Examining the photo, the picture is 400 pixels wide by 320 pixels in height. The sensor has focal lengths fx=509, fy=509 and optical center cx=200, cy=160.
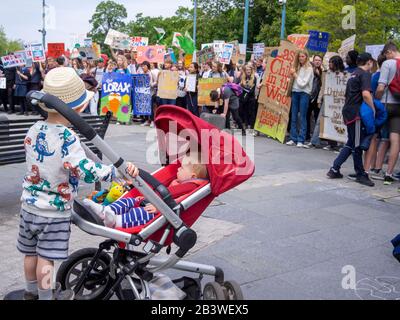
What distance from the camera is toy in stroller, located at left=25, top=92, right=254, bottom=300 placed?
297 cm

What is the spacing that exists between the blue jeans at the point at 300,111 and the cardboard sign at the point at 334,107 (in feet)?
1.75

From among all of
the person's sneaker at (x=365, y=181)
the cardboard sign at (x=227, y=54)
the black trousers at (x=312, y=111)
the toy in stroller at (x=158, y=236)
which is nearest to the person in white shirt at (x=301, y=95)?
the black trousers at (x=312, y=111)

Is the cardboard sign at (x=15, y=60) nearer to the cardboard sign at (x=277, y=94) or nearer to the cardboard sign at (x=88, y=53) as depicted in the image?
the cardboard sign at (x=88, y=53)

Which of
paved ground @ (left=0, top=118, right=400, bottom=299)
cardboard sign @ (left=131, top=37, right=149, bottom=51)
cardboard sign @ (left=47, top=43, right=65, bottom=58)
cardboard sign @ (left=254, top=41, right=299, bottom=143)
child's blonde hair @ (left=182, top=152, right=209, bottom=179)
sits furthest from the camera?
cardboard sign @ (left=131, top=37, right=149, bottom=51)

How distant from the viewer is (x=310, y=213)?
5785mm

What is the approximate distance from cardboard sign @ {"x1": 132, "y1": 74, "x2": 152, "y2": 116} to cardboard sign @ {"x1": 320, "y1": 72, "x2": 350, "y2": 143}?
5.45 meters

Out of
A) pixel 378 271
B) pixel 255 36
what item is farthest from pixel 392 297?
pixel 255 36

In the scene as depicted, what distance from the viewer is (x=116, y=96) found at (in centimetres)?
1138

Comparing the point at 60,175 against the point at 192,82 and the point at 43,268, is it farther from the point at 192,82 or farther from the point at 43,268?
the point at 192,82

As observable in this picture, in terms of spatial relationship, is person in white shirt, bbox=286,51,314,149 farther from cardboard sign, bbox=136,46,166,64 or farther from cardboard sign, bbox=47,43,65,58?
cardboard sign, bbox=47,43,65,58

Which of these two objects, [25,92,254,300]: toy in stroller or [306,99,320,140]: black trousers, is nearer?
[25,92,254,300]: toy in stroller

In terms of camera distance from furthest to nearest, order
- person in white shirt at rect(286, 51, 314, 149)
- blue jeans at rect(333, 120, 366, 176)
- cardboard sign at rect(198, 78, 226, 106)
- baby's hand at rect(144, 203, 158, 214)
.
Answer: cardboard sign at rect(198, 78, 226, 106)
person in white shirt at rect(286, 51, 314, 149)
blue jeans at rect(333, 120, 366, 176)
baby's hand at rect(144, 203, 158, 214)

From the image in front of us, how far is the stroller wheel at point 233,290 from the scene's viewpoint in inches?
123

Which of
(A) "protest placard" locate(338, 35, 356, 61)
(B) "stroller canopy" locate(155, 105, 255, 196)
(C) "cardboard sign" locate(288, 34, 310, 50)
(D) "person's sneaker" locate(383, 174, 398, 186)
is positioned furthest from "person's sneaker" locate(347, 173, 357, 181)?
(C) "cardboard sign" locate(288, 34, 310, 50)
